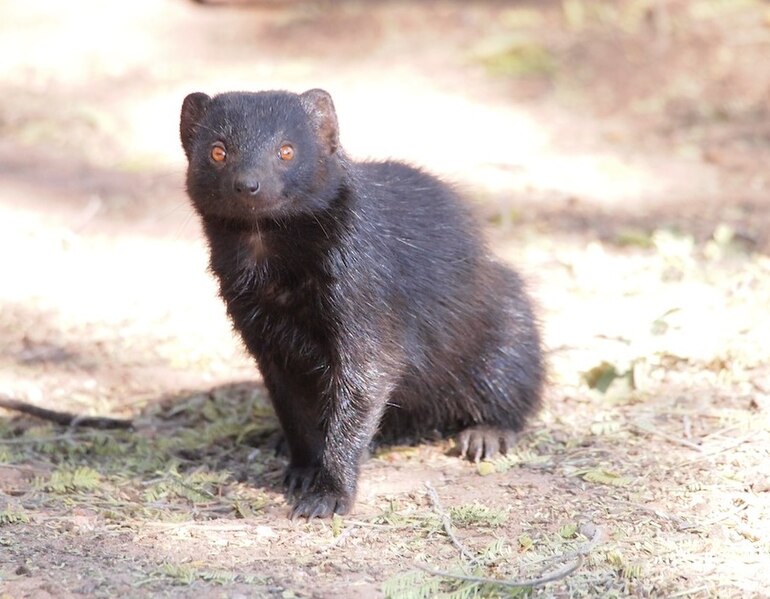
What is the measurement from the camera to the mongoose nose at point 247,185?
528 cm

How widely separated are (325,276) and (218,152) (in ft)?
2.51

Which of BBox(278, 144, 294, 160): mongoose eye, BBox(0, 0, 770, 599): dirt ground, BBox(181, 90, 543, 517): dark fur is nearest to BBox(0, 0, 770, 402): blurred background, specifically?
BBox(0, 0, 770, 599): dirt ground

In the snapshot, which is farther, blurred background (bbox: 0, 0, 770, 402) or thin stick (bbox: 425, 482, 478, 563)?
blurred background (bbox: 0, 0, 770, 402)

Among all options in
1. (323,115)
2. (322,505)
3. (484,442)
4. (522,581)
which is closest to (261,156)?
(323,115)

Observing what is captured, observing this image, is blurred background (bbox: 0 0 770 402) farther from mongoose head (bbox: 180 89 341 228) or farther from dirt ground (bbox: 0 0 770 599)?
mongoose head (bbox: 180 89 341 228)

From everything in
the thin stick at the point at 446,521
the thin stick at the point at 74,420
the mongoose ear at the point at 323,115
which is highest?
the mongoose ear at the point at 323,115

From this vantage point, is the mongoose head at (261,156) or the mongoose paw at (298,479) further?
the mongoose paw at (298,479)

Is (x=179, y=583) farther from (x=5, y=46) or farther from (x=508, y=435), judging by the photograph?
(x=5, y=46)

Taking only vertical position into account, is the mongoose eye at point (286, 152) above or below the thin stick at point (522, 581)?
above

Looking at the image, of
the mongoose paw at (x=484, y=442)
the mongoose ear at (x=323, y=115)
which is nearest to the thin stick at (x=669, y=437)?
the mongoose paw at (x=484, y=442)

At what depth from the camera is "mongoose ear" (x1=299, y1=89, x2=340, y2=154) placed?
568 centimetres

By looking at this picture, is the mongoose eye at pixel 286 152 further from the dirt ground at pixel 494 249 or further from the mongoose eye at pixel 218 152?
the dirt ground at pixel 494 249

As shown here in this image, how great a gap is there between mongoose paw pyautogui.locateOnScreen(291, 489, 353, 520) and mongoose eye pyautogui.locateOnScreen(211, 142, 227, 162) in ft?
5.45

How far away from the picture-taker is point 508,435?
21.3 feet
